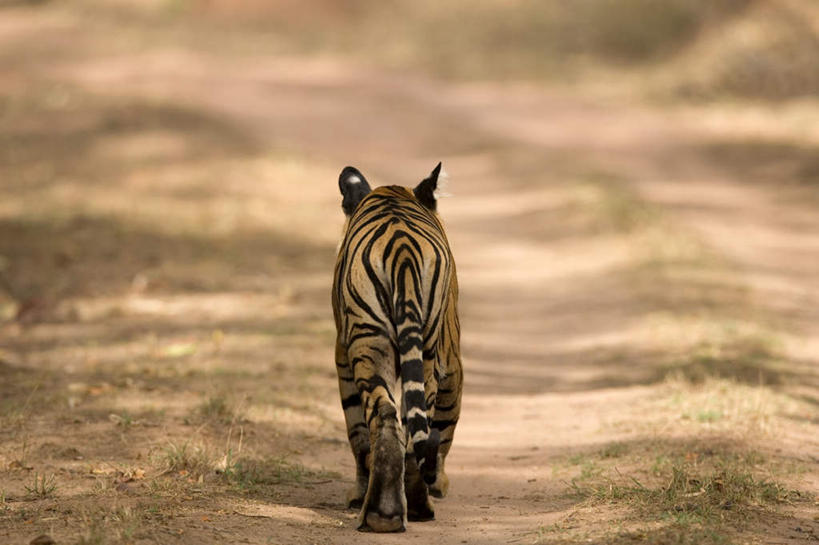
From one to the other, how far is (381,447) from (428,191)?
177 centimetres

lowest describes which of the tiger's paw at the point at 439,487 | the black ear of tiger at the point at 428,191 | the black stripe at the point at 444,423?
the tiger's paw at the point at 439,487

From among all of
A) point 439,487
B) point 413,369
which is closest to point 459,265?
point 439,487

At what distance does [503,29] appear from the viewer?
115 ft

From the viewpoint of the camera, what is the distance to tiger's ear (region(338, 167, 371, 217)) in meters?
6.81

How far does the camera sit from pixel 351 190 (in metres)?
6.86

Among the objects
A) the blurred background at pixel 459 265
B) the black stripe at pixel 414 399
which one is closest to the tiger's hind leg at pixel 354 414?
the blurred background at pixel 459 265

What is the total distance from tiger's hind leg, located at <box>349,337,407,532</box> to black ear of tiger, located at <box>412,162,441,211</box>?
1.22 m

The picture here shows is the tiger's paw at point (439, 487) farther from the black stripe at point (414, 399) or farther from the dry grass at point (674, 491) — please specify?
the black stripe at point (414, 399)

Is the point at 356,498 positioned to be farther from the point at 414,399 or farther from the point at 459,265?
the point at 459,265

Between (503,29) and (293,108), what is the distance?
10.6 m

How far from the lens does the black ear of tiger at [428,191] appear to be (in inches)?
263

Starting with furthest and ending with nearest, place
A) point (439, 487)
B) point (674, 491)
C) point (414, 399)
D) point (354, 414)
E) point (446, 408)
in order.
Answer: point (439, 487) < point (446, 408) < point (354, 414) < point (674, 491) < point (414, 399)

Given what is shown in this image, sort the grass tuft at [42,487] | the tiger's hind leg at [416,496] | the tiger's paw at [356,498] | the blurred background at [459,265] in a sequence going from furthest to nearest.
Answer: the blurred background at [459,265], the tiger's paw at [356,498], the grass tuft at [42,487], the tiger's hind leg at [416,496]

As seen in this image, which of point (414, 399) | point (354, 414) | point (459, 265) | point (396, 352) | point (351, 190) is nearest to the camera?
point (414, 399)
